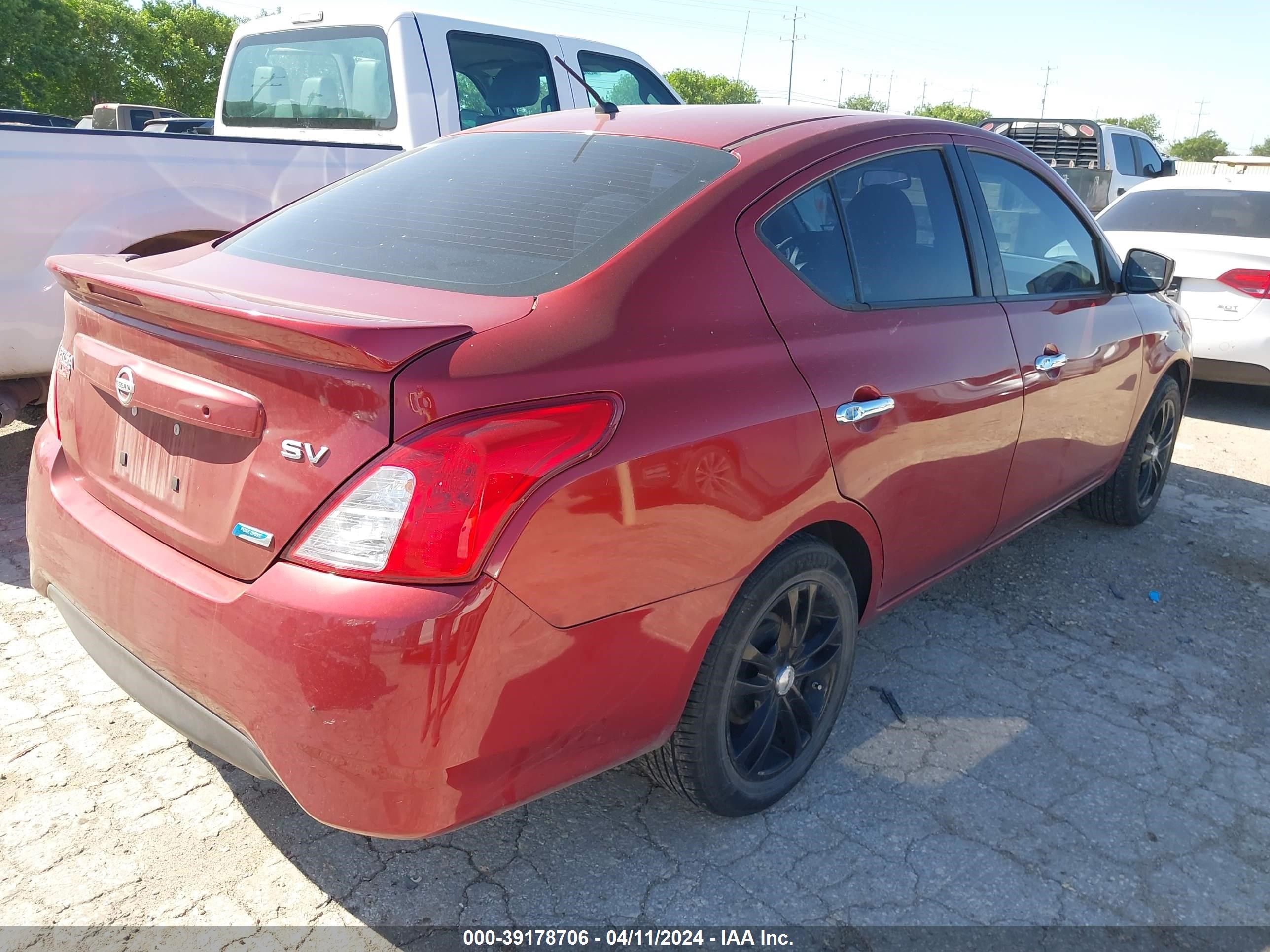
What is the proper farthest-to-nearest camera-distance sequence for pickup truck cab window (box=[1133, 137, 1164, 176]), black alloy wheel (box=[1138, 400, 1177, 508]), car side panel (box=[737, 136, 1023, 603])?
1. pickup truck cab window (box=[1133, 137, 1164, 176])
2. black alloy wheel (box=[1138, 400, 1177, 508])
3. car side panel (box=[737, 136, 1023, 603])

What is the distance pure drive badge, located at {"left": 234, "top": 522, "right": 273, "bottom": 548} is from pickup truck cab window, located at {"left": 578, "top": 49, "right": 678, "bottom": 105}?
16.3ft

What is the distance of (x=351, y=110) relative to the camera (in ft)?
19.0

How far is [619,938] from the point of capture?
218cm

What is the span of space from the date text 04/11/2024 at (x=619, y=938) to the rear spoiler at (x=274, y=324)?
1263 millimetres

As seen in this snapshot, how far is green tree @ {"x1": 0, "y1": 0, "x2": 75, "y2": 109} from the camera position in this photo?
18.3 m

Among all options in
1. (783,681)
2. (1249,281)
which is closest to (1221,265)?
(1249,281)

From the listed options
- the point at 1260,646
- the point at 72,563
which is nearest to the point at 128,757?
the point at 72,563

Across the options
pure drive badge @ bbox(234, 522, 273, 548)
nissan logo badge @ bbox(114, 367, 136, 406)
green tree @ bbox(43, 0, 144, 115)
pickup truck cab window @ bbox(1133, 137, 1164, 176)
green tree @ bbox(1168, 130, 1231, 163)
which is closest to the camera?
pure drive badge @ bbox(234, 522, 273, 548)

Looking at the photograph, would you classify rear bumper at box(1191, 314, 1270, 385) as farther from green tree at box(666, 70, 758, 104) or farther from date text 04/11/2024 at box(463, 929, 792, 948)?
green tree at box(666, 70, 758, 104)

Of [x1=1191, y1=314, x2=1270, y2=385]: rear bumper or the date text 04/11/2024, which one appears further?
[x1=1191, y1=314, x2=1270, y2=385]: rear bumper

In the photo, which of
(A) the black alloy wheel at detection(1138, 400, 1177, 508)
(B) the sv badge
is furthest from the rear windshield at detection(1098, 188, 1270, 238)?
(B) the sv badge

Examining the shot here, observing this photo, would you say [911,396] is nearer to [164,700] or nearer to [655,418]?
[655,418]

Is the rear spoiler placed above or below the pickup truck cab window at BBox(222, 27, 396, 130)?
below

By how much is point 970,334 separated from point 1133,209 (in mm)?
5921
